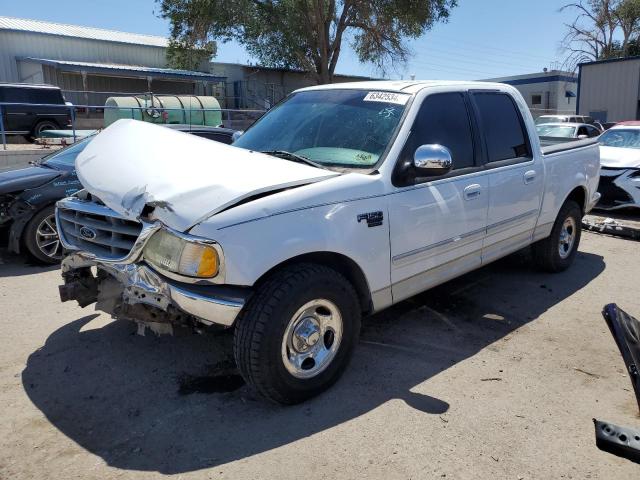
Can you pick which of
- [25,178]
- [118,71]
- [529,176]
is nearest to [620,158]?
[529,176]

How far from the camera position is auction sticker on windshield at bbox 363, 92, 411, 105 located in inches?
154

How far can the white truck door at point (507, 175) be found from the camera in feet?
14.7

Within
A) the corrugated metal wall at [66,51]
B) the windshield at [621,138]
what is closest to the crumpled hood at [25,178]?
the windshield at [621,138]

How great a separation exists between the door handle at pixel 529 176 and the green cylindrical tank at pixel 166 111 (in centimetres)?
1548

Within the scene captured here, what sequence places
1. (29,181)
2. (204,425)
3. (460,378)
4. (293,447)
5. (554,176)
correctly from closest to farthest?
1. (293,447)
2. (204,425)
3. (460,378)
4. (554,176)
5. (29,181)

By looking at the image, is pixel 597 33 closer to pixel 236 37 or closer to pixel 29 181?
pixel 236 37

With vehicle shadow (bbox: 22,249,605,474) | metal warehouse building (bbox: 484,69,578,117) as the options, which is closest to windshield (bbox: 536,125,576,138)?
vehicle shadow (bbox: 22,249,605,474)

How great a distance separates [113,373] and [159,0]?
30.3m

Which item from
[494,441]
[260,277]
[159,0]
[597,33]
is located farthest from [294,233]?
[597,33]

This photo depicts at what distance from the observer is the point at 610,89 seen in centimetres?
2708

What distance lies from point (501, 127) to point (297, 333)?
282cm

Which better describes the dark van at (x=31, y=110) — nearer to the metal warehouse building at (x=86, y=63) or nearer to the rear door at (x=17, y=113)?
the rear door at (x=17, y=113)

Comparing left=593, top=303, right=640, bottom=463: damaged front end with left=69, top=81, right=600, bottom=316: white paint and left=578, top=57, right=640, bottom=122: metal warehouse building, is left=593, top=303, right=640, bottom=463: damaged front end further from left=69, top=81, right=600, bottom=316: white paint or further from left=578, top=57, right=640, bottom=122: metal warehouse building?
left=578, top=57, right=640, bottom=122: metal warehouse building

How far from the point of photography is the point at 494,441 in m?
2.94
